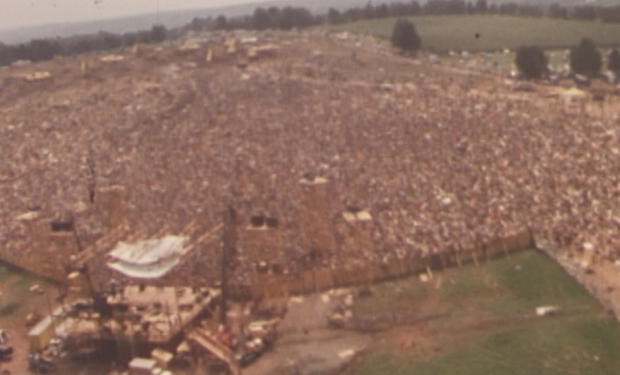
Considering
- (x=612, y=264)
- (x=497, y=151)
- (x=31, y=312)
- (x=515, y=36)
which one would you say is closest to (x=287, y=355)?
(x=31, y=312)

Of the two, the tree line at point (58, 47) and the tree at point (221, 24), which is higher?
the tree at point (221, 24)

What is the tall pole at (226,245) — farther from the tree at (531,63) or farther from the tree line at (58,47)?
the tree line at (58,47)

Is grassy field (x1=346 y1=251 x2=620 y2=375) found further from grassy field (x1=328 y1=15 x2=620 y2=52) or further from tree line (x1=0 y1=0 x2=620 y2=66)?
tree line (x1=0 y1=0 x2=620 y2=66)

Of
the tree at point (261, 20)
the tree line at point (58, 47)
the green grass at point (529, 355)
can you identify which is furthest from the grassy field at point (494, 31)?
the green grass at point (529, 355)

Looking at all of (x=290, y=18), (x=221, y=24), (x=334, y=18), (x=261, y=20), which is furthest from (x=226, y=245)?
(x=221, y=24)

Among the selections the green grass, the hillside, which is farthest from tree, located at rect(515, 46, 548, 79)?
the green grass

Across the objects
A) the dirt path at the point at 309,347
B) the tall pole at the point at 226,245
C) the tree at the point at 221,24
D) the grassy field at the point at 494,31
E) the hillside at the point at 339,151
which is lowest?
the dirt path at the point at 309,347
